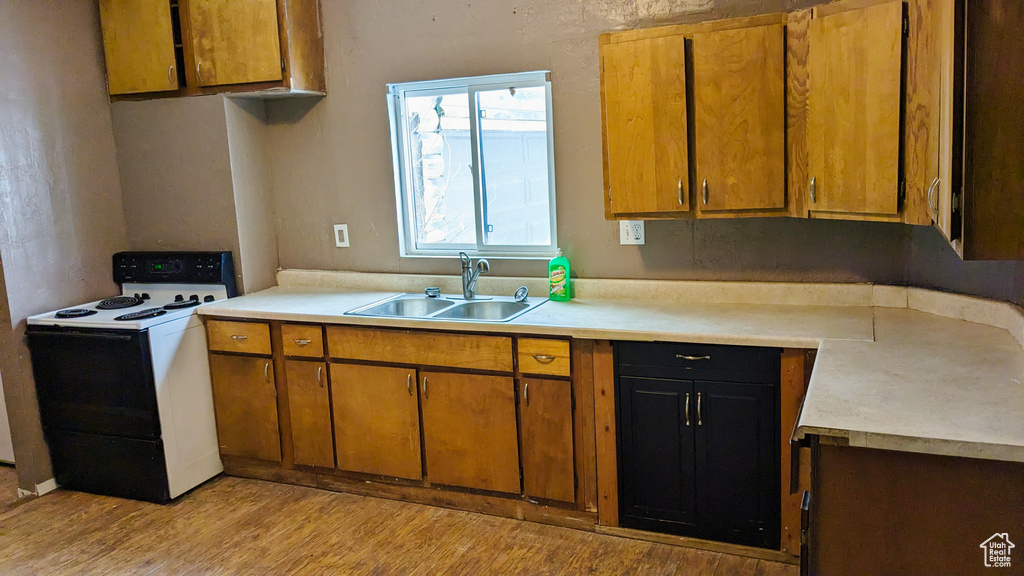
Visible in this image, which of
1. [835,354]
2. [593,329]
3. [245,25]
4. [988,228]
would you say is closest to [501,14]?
[245,25]

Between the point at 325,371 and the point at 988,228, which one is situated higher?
the point at 988,228

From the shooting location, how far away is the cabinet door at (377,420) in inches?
126

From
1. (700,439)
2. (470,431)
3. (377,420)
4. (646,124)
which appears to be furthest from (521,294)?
(700,439)

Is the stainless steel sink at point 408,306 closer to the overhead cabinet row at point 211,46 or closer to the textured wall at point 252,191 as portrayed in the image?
the textured wall at point 252,191

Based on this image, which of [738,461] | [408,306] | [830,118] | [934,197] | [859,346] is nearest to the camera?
[934,197]

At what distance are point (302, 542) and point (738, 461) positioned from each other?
168cm

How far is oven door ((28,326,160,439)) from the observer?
3314 mm

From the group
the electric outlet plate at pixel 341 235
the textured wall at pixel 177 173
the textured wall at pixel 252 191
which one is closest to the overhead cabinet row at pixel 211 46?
the textured wall at pixel 177 173

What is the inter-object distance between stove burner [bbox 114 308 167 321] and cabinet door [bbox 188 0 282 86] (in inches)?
42.9

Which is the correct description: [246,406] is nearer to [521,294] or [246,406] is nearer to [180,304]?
[180,304]

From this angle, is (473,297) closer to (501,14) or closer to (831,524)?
(501,14)

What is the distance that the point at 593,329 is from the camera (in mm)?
2777

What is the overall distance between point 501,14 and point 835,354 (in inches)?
79.9

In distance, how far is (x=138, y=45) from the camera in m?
3.69
